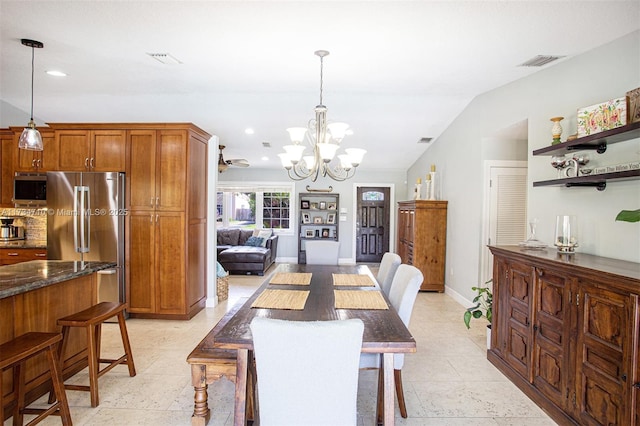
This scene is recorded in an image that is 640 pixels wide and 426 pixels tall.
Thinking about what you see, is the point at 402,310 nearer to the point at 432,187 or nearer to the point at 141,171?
the point at 141,171

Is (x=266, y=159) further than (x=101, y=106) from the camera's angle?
Yes

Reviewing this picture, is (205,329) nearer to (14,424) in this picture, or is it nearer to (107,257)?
(107,257)

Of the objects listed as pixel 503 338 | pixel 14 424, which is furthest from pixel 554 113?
pixel 14 424

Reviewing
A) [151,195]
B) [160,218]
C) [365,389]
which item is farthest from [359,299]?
[151,195]

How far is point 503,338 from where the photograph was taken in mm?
2984

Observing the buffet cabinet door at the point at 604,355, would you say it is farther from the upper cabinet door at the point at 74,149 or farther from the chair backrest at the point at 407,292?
the upper cabinet door at the point at 74,149

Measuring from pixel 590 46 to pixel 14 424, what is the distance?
179 inches

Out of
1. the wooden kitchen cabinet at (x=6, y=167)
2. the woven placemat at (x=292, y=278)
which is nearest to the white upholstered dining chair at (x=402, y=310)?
the woven placemat at (x=292, y=278)

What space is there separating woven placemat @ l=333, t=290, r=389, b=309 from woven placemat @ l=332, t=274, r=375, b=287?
23 cm

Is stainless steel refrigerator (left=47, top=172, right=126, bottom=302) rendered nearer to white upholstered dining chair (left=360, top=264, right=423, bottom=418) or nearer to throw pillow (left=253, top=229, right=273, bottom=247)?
white upholstered dining chair (left=360, top=264, right=423, bottom=418)

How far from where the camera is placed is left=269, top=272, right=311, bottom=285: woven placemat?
2869 mm

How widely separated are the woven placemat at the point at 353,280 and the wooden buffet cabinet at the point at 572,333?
3.67 ft

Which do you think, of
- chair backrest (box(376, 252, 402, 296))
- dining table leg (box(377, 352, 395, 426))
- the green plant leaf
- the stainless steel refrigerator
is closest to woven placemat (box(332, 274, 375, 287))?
chair backrest (box(376, 252, 402, 296))

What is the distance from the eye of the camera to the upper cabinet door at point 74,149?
13.6ft
